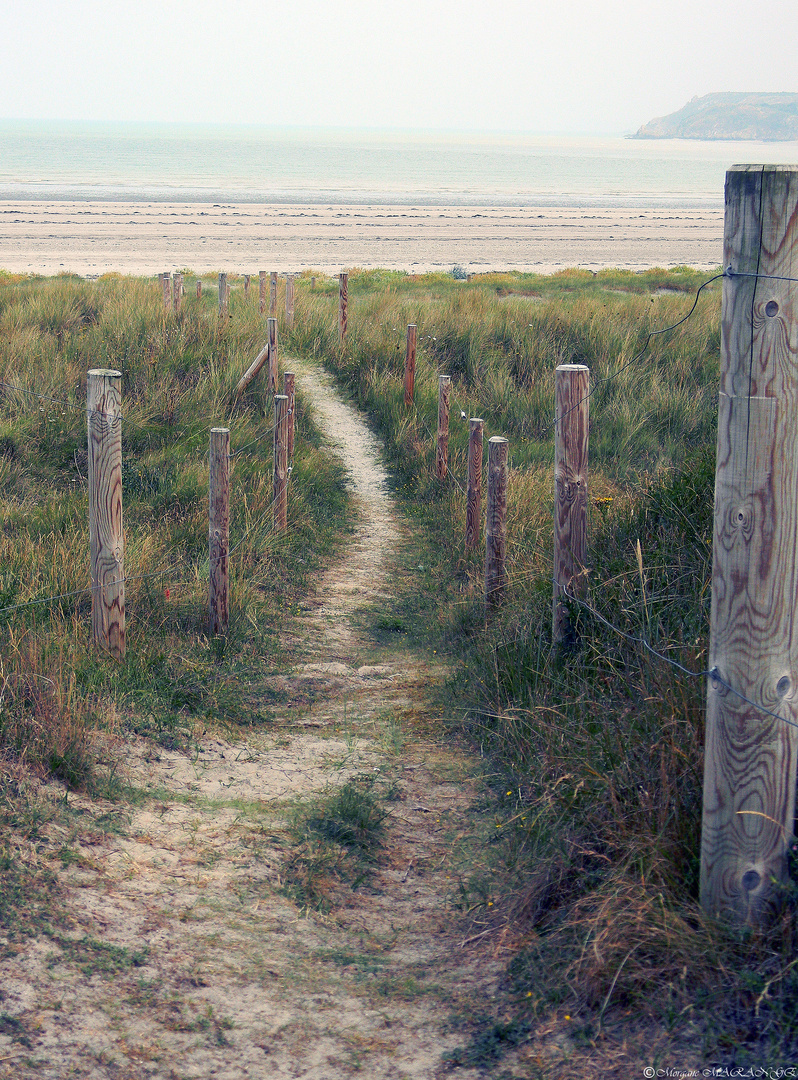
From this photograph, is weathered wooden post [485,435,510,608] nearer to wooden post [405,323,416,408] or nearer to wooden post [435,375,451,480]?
wooden post [435,375,451,480]

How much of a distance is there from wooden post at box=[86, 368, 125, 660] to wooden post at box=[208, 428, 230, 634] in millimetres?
806

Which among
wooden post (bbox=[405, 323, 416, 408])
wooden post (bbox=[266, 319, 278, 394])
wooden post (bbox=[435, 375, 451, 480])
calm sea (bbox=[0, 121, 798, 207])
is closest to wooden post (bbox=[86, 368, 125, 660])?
wooden post (bbox=[435, 375, 451, 480])

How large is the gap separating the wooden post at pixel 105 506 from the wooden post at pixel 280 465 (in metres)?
2.80

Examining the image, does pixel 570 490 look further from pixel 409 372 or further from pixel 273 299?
pixel 273 299

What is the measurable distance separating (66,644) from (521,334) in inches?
454

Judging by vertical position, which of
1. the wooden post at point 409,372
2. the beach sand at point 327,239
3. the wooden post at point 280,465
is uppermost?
the beach sand at point 327,239

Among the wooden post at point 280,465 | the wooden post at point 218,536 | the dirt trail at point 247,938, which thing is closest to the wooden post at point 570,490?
the dirt trail at point 247,938

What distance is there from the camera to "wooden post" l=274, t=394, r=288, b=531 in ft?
25.0

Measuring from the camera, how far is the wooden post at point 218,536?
5.57 metres

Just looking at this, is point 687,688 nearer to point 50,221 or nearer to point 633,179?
point 50,221

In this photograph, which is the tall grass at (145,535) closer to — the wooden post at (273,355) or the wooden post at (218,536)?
the wooden post at (218,536)

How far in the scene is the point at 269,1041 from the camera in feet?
8.65

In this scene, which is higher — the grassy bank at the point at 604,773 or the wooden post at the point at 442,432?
the wooden post at the point at 442,432

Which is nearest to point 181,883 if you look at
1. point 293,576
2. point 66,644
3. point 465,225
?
point 66,644
